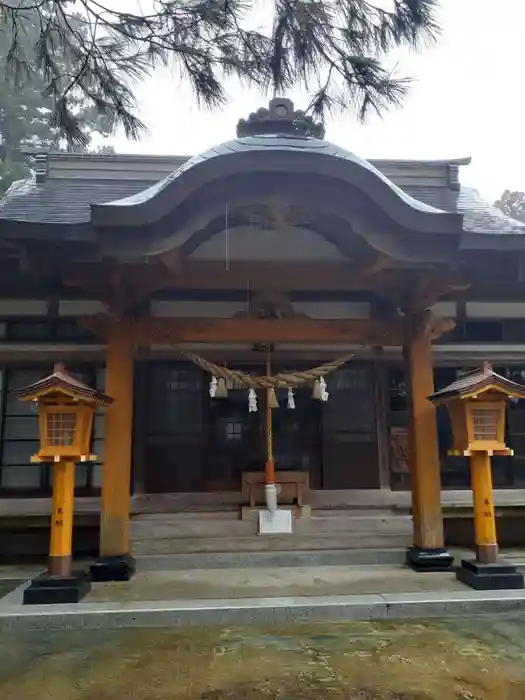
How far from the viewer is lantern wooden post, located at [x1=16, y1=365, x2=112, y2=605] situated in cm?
482

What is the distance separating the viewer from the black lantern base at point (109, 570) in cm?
530

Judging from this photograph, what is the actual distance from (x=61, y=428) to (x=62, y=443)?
0.13 metres

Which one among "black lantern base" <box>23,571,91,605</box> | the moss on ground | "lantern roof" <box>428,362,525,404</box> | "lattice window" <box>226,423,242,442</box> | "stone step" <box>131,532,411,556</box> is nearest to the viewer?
the moss on ground

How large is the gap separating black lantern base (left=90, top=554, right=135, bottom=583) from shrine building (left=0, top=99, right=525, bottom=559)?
0.08 meters

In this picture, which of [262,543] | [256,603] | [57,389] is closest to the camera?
[256,603]

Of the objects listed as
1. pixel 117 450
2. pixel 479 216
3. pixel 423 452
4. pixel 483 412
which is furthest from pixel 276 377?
pixel 479 216

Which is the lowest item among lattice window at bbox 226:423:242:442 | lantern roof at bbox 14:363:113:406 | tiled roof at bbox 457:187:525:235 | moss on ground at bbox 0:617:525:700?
moss on ground at bbox 0:617:525:700

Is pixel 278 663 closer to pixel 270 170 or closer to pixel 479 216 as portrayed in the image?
pixel 270 170

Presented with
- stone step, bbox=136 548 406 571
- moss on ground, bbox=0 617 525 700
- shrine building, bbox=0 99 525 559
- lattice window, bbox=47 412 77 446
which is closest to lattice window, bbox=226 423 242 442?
shrine building, bbox=0 99 525 559

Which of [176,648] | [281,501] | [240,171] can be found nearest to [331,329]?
[240,171]

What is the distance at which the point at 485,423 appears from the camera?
5215 millimetres

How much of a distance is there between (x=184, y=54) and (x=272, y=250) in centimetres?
207

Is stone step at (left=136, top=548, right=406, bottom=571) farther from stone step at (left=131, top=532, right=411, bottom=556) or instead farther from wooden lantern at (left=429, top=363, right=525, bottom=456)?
wooden lantern at (left=429, top=363, right=525, bottom=456)

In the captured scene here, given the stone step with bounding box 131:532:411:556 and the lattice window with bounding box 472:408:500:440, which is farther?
the stone step with bounding box 131:532:411:556
